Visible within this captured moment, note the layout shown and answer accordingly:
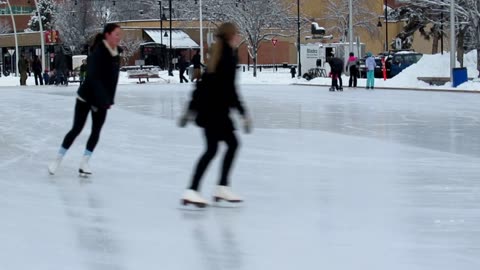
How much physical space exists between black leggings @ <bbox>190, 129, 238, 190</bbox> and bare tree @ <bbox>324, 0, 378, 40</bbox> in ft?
223

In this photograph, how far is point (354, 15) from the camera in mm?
77625

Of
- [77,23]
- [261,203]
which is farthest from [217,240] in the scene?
[77,23]

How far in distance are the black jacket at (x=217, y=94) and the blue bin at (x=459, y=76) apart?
27.0m

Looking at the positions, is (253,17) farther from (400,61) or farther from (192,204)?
(192,204)

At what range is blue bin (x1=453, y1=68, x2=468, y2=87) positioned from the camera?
33750 millimetres

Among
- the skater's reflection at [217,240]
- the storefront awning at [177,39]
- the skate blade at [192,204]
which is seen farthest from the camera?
the storefront awning at [177,39]

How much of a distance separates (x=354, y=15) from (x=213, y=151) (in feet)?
233

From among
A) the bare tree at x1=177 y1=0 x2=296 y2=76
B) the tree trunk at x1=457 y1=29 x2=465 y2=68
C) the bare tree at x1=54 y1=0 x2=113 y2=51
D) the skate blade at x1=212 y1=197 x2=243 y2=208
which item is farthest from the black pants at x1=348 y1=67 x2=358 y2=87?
the bare tree at x1=54 y1=0 x2=113 y2=51

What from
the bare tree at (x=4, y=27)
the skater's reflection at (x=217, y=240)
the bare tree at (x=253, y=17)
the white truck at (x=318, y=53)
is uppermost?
the bare tree at (x=4, y=27)

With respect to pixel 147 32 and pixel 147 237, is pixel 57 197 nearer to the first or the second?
pixel 147 237

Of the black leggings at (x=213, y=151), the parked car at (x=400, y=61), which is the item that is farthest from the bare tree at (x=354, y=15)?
the black leggings at (x=213, y=151)

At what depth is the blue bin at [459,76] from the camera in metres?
33.8

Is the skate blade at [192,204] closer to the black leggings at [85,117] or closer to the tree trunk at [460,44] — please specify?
the black leggings at [85,117]

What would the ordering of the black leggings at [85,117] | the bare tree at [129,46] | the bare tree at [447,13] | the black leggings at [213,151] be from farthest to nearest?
the bare tree at [129,46], the bare tree at [447,13], the black leggings at [85,117], the black leggings at [213,151]
